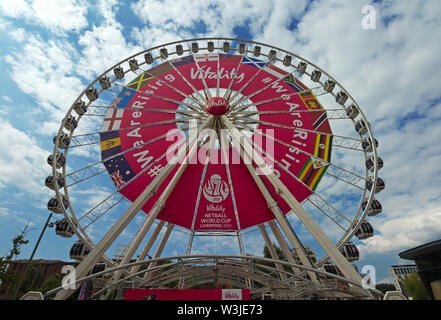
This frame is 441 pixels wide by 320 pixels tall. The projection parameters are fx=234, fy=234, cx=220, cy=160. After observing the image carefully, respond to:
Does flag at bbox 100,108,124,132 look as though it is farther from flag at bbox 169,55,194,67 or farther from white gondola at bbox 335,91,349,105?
white gondola at bbox 335,91,349,105

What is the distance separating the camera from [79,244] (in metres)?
13.6

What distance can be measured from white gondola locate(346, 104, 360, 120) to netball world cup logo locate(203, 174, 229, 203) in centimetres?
1131

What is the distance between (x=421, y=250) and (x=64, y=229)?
1095 inches

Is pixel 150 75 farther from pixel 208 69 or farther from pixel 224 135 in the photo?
pixel 224 135

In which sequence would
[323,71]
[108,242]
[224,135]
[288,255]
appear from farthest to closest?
1. [323,71]
2. [224,135]
3. [288,255]
4. [108,242]

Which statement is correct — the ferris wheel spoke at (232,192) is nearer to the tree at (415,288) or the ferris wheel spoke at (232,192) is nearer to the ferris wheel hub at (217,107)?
the ferris wheel hub at (217,107)

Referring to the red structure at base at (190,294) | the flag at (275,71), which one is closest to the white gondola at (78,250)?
the red structure at base at (190,294)

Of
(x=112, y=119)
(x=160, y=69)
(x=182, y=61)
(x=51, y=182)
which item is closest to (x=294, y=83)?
(x=182, y=61)

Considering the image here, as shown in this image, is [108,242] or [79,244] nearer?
[108,242]

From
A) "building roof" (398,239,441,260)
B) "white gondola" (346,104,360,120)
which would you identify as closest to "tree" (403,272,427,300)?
"building roof" (398,239,441,260)

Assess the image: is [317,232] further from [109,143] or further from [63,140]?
[63,140]

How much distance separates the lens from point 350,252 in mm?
14562

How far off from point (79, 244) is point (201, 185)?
8.39 m
